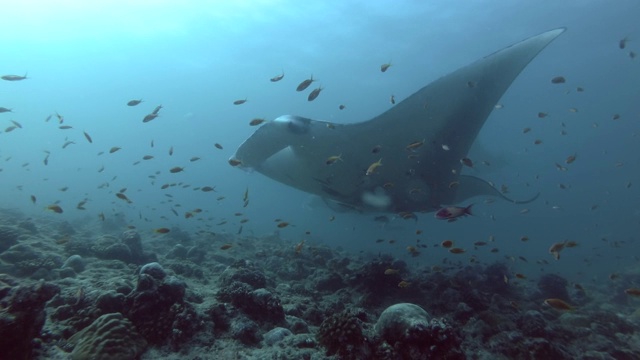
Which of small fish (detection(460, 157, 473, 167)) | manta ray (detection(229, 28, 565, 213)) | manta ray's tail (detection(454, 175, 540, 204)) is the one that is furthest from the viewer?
manta ray's tail (detection(454, 175, 540, 204))

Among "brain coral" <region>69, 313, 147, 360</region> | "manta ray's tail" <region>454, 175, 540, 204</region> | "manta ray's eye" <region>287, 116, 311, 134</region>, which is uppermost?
"manta ray's eye" <region>287, 116, 311, 134</region>

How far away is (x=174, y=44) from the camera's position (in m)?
41.6

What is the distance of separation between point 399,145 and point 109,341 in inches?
287

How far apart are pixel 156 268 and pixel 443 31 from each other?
28777 millimetres

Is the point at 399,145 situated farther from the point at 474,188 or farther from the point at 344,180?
the point at 474,188

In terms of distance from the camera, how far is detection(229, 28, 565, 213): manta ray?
744 cm

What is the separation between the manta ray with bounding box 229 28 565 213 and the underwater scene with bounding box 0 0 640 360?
56 millimetres

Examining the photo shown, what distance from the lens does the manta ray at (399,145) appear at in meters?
7.44

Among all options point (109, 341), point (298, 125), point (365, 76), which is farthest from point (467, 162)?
point (365, 76)

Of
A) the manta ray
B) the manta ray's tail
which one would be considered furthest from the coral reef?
the manta ray's tail

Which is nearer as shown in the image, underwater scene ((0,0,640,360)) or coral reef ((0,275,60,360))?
coral reef ((0,275,60,360))

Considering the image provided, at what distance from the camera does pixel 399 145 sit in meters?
8.61

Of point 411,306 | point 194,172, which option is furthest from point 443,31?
point 194,172

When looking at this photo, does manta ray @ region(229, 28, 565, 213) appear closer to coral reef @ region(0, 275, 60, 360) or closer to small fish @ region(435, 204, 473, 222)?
small fish @ region(435, 204, 473, 222)
